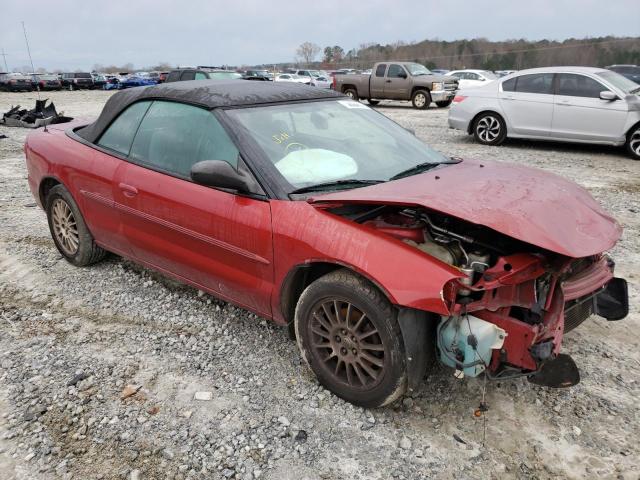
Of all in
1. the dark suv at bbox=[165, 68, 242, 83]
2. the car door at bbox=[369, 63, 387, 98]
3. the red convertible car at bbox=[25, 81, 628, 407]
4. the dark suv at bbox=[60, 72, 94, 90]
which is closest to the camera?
the red convertible car at bbox=[25, 81, 628, 407]

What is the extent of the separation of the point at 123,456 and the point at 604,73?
10148 millimetres

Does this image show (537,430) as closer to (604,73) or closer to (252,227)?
(252,227)

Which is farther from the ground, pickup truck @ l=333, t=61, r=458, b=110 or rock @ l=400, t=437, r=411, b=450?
pickup truck @ l=333, t=61, r=458, b=110

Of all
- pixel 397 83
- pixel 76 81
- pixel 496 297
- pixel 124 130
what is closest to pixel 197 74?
pixel 397 83

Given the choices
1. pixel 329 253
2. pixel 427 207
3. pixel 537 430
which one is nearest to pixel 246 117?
pixel 329 253

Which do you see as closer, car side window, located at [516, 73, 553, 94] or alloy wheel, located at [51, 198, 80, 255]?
alloy wheel, located at [51, 198, 80, 255]

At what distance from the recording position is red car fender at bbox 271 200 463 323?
2235 millimetres

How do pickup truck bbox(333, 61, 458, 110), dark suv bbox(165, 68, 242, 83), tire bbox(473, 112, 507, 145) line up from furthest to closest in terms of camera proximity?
Result: pickup truck bbox(333, 61, 458, 110) < dark suv bbox(165, 68, 242, 83) < tire bbox(473, 112, 507, 145)

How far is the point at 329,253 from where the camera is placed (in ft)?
8.21

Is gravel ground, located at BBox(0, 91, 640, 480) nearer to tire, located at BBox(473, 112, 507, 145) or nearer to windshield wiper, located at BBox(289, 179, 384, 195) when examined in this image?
windshield wiper, located at BBox(289, 179, 384, 195)

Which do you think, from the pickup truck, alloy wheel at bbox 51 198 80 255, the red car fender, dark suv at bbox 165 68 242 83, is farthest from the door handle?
the pickup truck

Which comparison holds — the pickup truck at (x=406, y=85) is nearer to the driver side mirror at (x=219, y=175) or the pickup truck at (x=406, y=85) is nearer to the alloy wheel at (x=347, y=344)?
the driver side mirror at (x=219, y=175)

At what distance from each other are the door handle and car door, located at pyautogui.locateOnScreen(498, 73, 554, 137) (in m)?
8.50

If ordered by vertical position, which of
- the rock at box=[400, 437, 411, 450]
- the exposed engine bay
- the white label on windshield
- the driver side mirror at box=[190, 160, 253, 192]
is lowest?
the rock at box=[400, 437, 411, 450]
